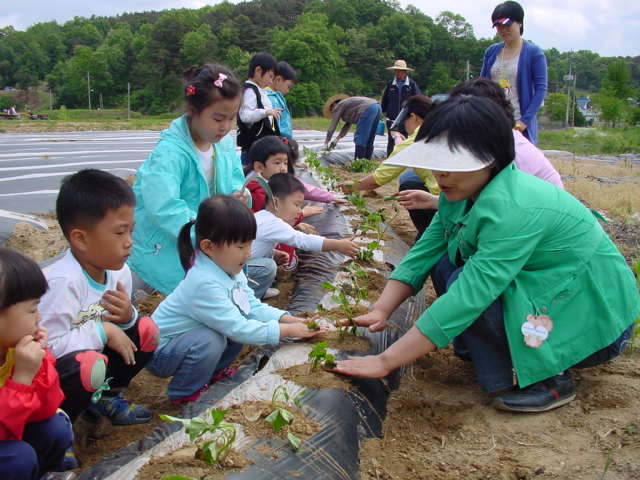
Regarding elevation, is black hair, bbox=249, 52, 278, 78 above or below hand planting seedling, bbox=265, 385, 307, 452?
above

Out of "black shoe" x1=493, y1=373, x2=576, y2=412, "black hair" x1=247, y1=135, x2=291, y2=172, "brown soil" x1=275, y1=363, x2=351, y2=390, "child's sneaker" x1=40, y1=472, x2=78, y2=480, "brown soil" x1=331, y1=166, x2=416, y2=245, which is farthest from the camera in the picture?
"brown soil" x1=331, y1=166, x2=416, y2=245

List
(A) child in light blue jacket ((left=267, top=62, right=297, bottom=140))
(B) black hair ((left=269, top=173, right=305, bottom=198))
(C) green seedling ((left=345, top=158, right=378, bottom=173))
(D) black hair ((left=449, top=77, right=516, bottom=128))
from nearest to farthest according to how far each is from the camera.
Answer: (D) black hair ((left=449, top=77, right=516, bottom=128)), (B) black hair ((left=269, top=173, right=305, bottom=198)), (A) child in light blue jacket ((left=267, top=62, right=297, bottom=140)), (C) green seedling ((left=345, top=158, right=378, bottom=173))

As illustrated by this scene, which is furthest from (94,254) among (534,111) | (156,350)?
(534,111)

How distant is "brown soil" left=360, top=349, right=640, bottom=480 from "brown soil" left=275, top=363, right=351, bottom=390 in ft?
0.77

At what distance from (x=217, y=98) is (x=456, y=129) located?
1.38 meters

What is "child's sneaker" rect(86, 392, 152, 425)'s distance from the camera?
222 cm

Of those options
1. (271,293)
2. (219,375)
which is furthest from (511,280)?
(271,293)

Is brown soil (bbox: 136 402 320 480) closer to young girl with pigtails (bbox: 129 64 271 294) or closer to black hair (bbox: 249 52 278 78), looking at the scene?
young girl with pigtails (bbox: 129 64 271 294)

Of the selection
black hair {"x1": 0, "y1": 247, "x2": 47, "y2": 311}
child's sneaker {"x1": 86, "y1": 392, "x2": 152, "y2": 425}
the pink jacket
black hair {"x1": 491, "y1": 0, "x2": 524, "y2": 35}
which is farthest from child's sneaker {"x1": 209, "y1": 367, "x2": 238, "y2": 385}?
black hair {"x1": 491, "y1": 0, "x2": 524, "y2": 35}

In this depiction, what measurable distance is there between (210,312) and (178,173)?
3.09 ft

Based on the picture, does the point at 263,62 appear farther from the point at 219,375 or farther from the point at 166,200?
the point at 219,375

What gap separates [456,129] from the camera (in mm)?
1891

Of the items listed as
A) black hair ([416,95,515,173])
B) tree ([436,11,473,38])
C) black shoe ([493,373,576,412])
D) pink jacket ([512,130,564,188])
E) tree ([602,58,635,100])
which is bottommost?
black shoe ([493,373,576,412])

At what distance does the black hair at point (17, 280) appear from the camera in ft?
4.85
